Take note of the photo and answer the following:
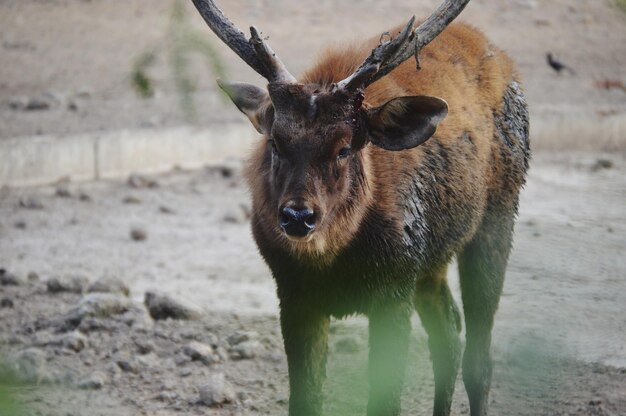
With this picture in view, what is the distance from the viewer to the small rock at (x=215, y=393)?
6750mm

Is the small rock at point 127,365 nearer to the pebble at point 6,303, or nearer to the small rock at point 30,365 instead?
the small rock at point 30,365

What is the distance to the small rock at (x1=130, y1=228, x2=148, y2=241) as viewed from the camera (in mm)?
10250

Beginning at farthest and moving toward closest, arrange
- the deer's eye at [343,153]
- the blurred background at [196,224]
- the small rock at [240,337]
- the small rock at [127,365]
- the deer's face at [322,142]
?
1. the small rock at [240,337]
2. the small rock at [127,365]
3. the blurred background at [196,224]
4. the deer's eye at [343,153]
5. the deer's face at [322,142]

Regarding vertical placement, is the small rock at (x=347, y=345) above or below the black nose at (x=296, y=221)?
below

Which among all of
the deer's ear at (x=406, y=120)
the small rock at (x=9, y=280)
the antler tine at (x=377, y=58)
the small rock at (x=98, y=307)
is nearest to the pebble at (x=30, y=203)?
the small rock at (x=9, y=280)

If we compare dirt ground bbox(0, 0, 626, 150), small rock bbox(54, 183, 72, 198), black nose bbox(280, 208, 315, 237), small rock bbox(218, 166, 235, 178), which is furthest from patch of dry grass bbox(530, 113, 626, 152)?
black nose bbox(280, 208, 315, 237)

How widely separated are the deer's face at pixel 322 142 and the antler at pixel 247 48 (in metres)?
0.11

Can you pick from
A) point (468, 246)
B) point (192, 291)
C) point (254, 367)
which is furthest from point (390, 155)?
point (192, 291)

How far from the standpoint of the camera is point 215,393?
6.75 metres

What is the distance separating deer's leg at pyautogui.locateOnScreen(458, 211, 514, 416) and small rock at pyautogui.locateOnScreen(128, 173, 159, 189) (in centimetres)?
548

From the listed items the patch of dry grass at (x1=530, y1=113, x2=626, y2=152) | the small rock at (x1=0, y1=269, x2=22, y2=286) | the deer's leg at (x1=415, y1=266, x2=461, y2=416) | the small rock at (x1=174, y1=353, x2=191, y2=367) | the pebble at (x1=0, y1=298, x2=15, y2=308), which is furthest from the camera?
the patch of dry grass at (x1=530, y1=113, x2=626, y2=152)

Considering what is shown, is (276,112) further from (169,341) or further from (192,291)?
(192,291)

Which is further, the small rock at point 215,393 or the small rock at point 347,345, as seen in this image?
the small rock at point 347,345

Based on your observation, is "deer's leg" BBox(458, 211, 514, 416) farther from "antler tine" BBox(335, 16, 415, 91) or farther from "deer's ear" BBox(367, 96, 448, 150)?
"antler tine" BBox(335, 16, 415, 91)
